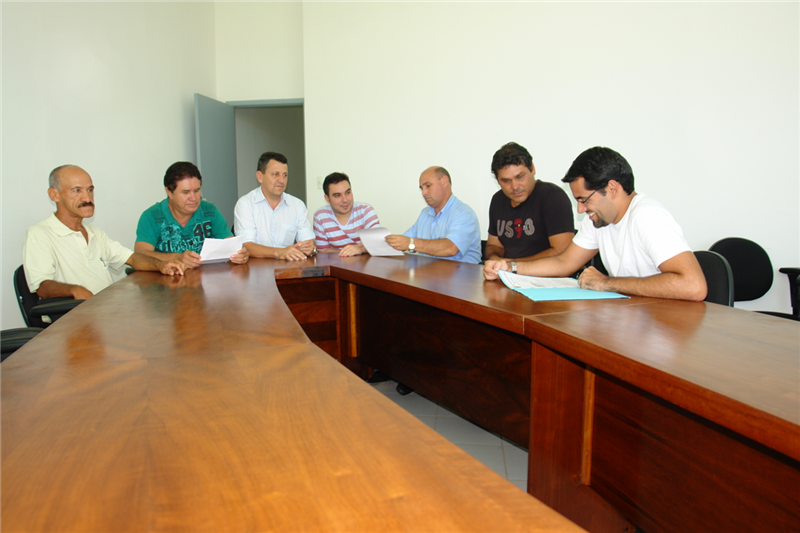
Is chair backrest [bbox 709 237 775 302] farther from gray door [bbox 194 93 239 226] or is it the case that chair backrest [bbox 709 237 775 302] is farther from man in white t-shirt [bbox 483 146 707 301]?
gray door [bbox 194 93 239 226]

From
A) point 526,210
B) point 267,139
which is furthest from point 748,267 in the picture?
point 267,139

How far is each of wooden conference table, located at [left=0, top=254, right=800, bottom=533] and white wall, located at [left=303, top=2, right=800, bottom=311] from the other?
2801 millimetres

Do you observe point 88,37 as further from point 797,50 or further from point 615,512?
point 797,50

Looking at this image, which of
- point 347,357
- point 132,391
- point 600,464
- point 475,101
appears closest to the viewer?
point 132,391

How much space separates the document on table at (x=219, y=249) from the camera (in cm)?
270

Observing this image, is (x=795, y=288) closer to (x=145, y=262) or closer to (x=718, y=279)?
(x=718, y=279)

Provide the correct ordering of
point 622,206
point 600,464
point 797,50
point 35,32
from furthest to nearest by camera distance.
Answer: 1. point 797,50
2. point 35,32
3. point 622,206
4. point 600,464

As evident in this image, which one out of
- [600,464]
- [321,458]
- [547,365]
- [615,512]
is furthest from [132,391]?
[615,512]

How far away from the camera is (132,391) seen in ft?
3.02

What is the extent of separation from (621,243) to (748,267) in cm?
206

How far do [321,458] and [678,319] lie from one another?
1.12 meters

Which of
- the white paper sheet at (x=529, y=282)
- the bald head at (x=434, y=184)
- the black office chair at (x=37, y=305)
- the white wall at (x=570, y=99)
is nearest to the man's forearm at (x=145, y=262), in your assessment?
the black office chair at (x=37, y=305)

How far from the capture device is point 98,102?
387 cm

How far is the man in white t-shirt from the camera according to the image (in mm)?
1651
